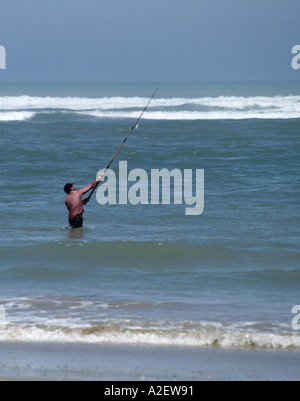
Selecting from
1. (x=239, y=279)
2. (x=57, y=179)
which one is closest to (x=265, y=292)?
(x=239, y=279)

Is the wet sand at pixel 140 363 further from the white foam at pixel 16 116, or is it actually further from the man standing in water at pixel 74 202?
the white foam at pixel 16 116

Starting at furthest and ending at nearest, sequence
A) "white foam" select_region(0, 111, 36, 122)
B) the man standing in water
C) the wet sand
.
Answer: "white foam" select_region(0, 111, 36, 122) < the man standing in water < the wet sand

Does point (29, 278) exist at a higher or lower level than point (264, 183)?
lower

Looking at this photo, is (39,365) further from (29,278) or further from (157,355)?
(29,278)

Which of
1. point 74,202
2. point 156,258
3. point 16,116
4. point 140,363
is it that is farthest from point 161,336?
point 16,116

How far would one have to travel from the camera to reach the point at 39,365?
5.37 m

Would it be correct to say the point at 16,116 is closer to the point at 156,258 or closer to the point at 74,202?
the point at 74,202

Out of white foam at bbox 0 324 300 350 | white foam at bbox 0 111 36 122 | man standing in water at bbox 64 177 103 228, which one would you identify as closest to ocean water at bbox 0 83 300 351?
white foam at bbox 0 324 300 350

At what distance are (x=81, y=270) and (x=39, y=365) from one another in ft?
11.4

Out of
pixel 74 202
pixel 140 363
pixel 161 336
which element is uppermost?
pixel 74 202

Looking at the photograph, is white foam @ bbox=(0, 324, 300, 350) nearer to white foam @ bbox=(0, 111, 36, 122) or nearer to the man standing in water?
the man standing in water

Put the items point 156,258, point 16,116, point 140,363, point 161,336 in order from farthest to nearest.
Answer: point 16,116 → point 156,258 → point 161,336 → point 140,363
